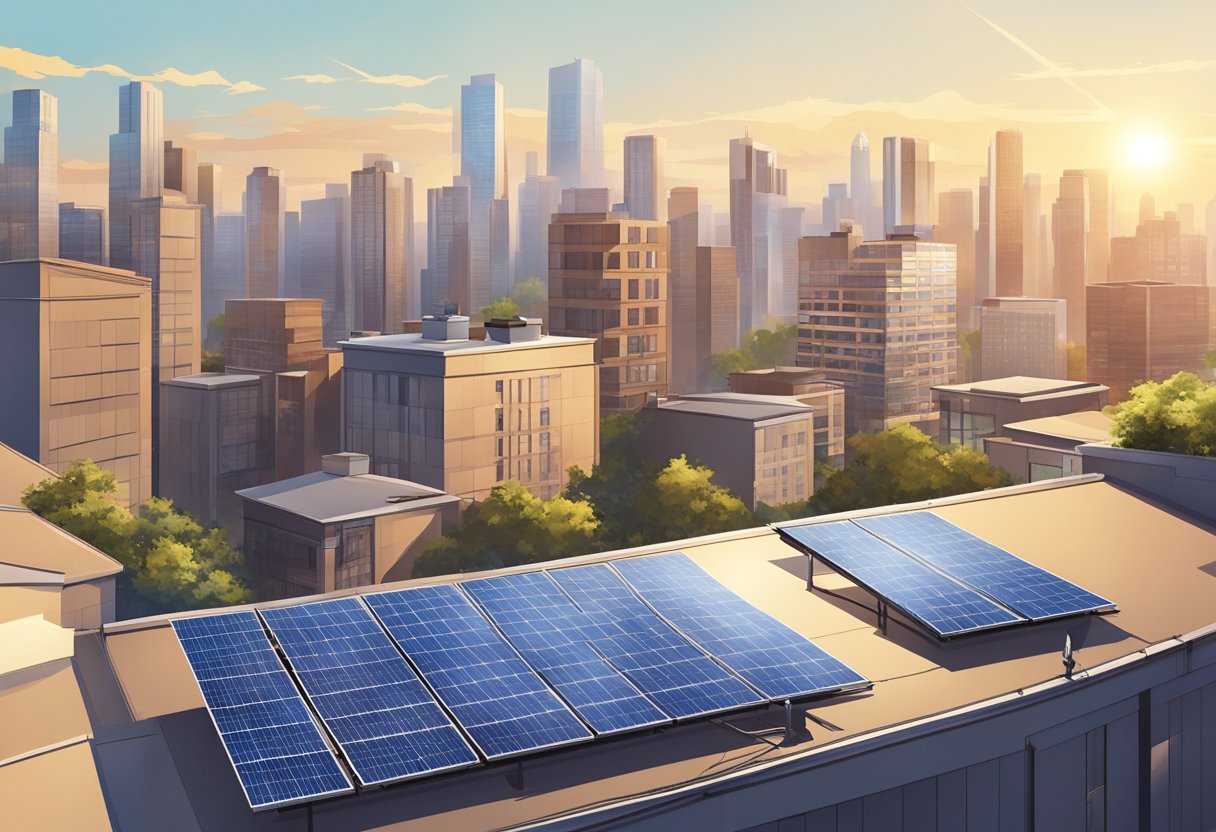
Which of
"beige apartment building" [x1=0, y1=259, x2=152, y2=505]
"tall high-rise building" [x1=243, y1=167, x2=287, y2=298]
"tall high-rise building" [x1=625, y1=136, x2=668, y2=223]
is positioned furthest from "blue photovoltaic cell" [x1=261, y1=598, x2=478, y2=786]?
"tall high-rise building" [x1=625, y1=136, x2=668, y2=223]

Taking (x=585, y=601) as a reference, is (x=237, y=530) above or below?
below

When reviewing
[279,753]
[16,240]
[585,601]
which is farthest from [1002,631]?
[16,240]

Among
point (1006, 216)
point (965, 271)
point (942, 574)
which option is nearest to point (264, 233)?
point (965, 271)

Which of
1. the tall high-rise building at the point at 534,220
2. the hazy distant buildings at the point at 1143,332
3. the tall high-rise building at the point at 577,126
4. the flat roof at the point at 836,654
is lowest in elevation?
the flat roof at the point at 836,654

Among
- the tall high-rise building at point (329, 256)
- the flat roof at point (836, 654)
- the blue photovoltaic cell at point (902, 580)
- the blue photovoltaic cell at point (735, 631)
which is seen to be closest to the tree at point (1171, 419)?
the flat roof at point (836, 654)

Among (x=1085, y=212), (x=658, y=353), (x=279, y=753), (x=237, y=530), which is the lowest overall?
(x=237, y=530)

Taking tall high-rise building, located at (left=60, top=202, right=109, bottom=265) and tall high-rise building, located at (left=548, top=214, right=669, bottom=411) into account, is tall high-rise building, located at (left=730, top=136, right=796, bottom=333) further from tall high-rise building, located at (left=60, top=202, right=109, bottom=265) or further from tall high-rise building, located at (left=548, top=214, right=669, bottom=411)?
tall high-rise building, located at (left=60, top=202, right=109, bottom=265)

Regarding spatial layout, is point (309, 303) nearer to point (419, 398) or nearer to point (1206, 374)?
point (419, 398)

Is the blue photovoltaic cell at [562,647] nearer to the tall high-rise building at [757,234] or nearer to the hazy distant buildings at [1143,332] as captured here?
the hazy distant buildings at [1143,332]
